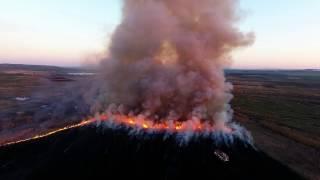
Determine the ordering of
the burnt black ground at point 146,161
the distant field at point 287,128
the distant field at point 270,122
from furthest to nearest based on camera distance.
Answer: the distant field at point 270,122
the distant field at point 287,128
the burnt black ground at point 146,161

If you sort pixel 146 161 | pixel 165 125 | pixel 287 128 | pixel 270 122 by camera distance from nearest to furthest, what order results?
pixel 146 161 < pixel 165 125 < pixel 287 128 < pixel 270 122

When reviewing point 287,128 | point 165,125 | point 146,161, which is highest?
point 165,125

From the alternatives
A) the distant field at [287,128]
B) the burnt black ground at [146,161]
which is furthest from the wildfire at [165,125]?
the distant field at [287,128]

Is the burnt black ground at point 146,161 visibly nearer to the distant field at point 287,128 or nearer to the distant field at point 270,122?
the distant field at point 287,128

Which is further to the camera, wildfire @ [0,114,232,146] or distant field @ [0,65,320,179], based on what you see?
distant field @ [0,65,320,179]

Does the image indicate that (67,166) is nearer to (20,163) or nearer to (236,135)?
(20,163)

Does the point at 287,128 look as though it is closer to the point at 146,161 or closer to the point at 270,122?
the point at 270,122

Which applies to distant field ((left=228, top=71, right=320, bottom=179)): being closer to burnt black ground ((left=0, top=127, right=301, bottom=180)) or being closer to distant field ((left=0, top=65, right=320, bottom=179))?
distant field ((left=0, top=65, right=320, bottom=179))

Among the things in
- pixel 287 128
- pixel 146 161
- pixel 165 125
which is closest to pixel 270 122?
pixel 287 128

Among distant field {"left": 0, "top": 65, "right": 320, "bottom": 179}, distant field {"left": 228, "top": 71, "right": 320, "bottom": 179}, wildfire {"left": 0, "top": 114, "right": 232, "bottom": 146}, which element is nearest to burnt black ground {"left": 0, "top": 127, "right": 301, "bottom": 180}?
wildfire {"left": 0, "top": 114, "right": 232, "bottom": 146}
